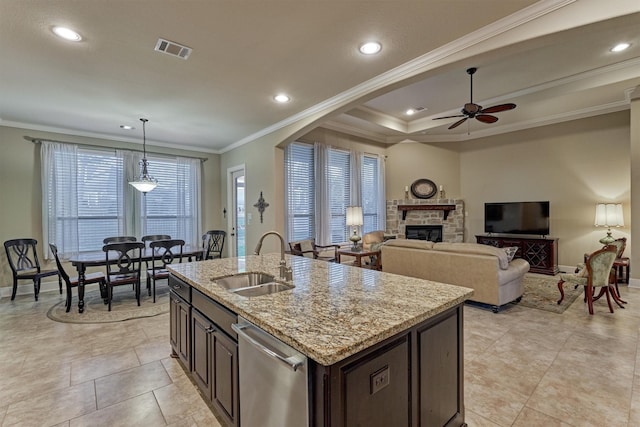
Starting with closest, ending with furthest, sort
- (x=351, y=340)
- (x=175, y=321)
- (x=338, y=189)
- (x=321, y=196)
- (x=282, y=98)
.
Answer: (x=351, y=340)
(x=175, y=321)
(x=282, y=98)
(x=321, y=196)
(x=338, y=189)

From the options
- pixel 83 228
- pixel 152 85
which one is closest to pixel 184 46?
pixel 152 85

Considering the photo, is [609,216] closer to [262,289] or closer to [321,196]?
[321,196]

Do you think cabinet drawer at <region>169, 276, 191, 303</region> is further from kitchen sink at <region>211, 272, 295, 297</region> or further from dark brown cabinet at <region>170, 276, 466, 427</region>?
kitchen sink at <region>211, 272, 295, 297</region>

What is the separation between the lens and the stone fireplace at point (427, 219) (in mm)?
7270

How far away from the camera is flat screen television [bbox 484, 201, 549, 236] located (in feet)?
19.9

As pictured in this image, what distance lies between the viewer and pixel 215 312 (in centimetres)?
182

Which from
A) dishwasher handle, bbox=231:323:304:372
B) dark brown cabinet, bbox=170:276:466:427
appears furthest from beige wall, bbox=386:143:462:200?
dishwasher handle, bbox=231:323:304:372

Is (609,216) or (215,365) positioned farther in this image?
(609,216)

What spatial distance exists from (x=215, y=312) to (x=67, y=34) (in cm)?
261

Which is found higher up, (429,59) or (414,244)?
(429,59)

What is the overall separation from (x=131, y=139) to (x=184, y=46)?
155 inches

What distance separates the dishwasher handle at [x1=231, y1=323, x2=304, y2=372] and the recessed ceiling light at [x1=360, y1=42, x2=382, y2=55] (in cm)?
254

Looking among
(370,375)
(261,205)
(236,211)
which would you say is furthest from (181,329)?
(236,211)

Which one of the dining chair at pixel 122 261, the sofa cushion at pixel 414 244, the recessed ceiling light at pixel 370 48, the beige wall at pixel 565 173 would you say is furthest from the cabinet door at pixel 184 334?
the beige wall at pixel 565 173
